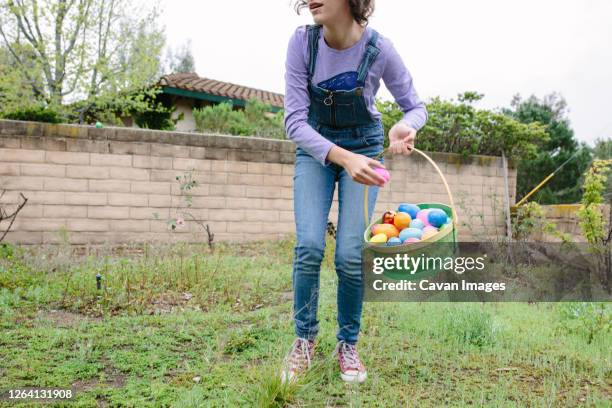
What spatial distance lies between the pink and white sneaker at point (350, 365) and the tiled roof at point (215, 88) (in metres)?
14.7

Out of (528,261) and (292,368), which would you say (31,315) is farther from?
(528,261)

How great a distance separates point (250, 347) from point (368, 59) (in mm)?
1664

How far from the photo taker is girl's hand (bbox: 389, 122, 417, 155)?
7.51 ft

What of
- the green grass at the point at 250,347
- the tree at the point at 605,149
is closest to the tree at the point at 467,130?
the tree at the point at 605,149

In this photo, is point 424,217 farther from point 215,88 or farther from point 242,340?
point 215,88

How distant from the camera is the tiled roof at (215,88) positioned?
644 inches

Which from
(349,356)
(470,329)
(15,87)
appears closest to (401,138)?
(349,356)

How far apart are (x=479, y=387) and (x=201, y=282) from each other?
274cm

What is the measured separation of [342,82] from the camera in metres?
2.37

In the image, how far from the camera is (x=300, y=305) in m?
2.40

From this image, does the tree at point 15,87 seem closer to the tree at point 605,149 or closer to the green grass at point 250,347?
the green grass at point 250,347

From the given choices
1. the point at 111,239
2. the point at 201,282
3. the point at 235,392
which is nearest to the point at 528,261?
the point at 201,282

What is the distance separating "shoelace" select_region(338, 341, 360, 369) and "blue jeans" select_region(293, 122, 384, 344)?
3 centimetres

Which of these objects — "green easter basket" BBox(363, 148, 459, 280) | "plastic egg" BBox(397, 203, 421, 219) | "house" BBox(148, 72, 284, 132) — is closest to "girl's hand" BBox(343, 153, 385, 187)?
"green easter basket" BBox(363, 148, 459, 280)
